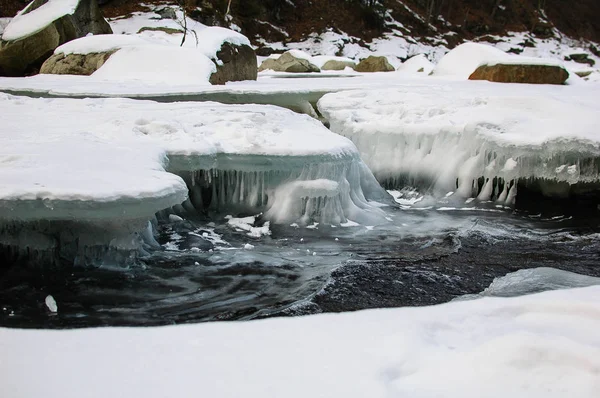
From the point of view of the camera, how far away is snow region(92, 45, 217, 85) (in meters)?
8.79

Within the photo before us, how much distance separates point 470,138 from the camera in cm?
558

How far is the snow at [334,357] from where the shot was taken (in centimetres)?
138

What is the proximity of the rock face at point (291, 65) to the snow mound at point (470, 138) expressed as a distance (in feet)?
32.1

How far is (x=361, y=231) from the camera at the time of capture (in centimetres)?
445

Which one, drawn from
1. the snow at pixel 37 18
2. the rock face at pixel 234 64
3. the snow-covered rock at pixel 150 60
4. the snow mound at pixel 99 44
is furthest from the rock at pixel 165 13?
the snow mound at pixel 99 44

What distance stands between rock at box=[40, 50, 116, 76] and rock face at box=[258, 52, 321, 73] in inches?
296

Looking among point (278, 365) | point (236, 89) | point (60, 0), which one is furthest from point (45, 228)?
point (60, 0)

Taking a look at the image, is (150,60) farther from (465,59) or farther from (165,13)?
(165,13)

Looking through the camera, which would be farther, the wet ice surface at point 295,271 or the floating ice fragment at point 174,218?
the floating ice fragment at point 174,218

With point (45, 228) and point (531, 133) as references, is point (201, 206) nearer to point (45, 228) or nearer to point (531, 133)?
point (45, 228)

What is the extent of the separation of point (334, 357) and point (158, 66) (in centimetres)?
841

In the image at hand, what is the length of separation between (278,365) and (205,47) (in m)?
9.43

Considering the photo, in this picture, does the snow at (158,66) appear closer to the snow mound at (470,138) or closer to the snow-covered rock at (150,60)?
the snow-covered rock at (150,60)

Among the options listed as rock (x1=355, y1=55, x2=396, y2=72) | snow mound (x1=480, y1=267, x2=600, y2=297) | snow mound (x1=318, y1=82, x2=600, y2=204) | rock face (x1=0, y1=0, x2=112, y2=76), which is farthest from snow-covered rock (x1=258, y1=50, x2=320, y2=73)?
snow mound (x1=480, y1=267, x2=600, y2=297)
